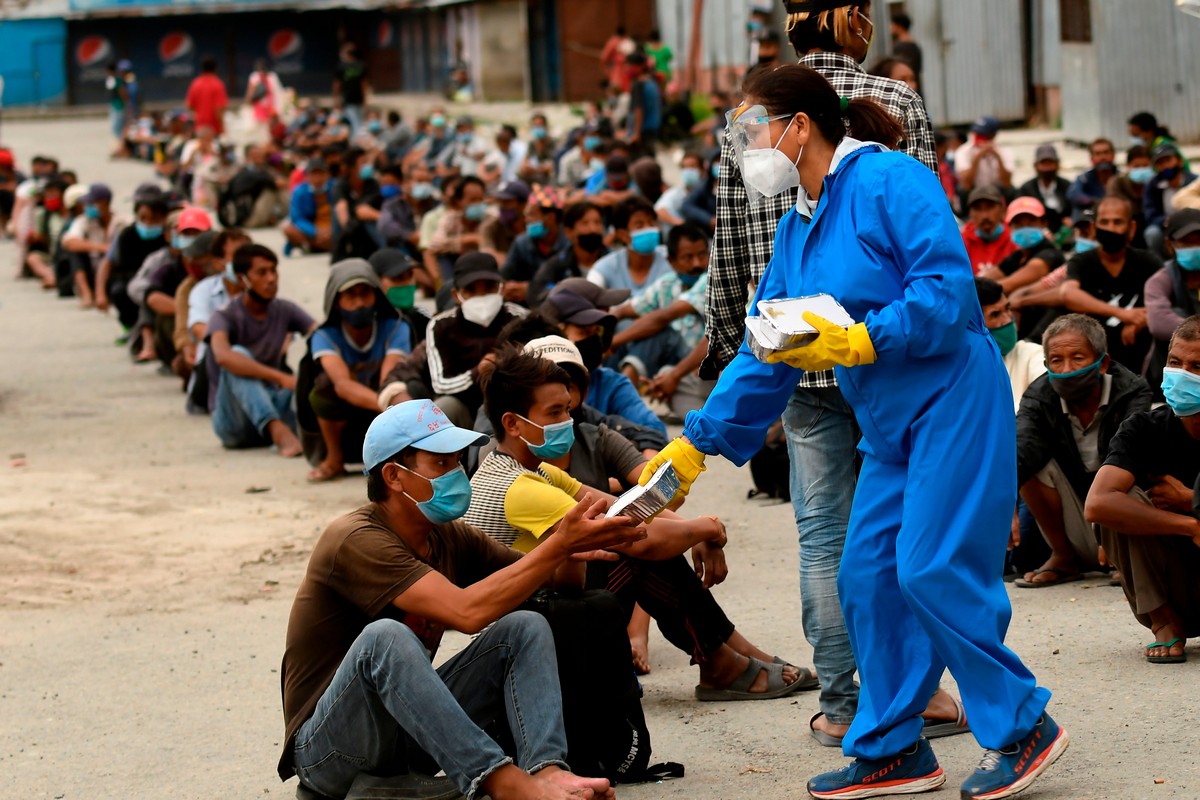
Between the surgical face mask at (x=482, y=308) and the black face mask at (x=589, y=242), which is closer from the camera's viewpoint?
the surgical face mask at (x=482, y=308)

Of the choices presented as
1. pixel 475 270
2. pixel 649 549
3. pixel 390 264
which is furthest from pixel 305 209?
pixel 649 549

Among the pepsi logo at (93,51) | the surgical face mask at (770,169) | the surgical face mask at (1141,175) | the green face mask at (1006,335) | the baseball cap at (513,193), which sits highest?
the pepsi logo at (93,51)

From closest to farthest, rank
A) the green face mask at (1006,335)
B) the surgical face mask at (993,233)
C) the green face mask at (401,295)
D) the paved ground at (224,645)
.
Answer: the paved ground at (224,645) < the green face mask at (1006,335) < the green face mask at (401,295) < the surgical face mask at (993,233)

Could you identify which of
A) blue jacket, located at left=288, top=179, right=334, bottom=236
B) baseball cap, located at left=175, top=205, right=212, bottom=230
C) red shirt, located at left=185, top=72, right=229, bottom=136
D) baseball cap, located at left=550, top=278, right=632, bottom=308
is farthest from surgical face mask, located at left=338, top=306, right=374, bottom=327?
red shirt, located at left=185, top=72, right=229, bottom=136

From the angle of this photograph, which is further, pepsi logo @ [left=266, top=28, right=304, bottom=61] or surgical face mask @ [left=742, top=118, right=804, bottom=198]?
pepsi logo @ [left=266, top=28, right=304, bottom=61]

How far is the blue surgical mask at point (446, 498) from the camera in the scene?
4.54m

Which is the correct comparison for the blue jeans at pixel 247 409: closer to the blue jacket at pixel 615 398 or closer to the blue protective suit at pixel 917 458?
the blue jacket at pixel 615 398

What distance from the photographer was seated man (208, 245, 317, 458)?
431 inches

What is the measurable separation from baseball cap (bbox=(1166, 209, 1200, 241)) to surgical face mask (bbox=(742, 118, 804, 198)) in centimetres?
493

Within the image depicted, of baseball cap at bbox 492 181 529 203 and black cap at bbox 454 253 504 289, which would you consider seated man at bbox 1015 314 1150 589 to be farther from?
baseball cap at bbox 492 181 529 203

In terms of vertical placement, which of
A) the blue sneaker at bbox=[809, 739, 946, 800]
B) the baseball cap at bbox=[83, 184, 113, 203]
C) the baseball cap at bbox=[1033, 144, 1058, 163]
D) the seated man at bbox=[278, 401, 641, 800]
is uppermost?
the baseball cap at bbox=[83, 184, 113, 203]

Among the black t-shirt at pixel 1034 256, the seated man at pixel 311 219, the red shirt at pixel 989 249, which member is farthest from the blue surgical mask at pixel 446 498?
the seated man at pixel 311 219

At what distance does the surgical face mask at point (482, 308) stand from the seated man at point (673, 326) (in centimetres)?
202

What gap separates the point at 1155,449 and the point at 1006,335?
6.31 feet
